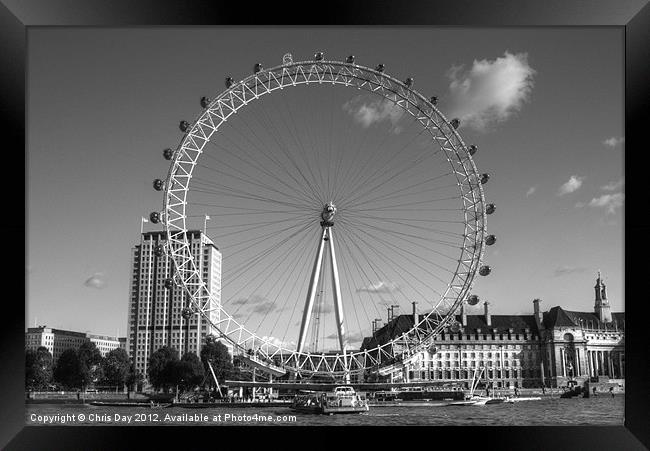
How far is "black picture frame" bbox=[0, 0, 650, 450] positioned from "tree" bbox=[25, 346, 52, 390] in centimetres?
2078

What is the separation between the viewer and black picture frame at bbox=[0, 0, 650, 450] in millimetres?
15078

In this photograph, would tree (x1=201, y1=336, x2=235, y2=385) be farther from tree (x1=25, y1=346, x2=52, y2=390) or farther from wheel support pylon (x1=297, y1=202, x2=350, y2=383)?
wheel support pylon (x1=297, y1=202, x2=350, y2=383)

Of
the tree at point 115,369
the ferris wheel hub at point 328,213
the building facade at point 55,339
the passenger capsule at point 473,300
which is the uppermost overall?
the ferris wheel hub at point 328,213

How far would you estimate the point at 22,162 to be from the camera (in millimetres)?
15867

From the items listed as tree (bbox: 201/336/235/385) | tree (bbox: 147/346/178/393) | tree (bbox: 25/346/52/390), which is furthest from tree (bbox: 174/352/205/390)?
tree (bbox: 25/346/52/390)

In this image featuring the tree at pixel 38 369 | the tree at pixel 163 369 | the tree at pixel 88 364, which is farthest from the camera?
the tree at pixel 88 364

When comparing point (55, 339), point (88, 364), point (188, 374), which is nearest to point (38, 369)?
point (88, 364)

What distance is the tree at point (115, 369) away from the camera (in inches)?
1813

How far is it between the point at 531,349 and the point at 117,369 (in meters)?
28.4
